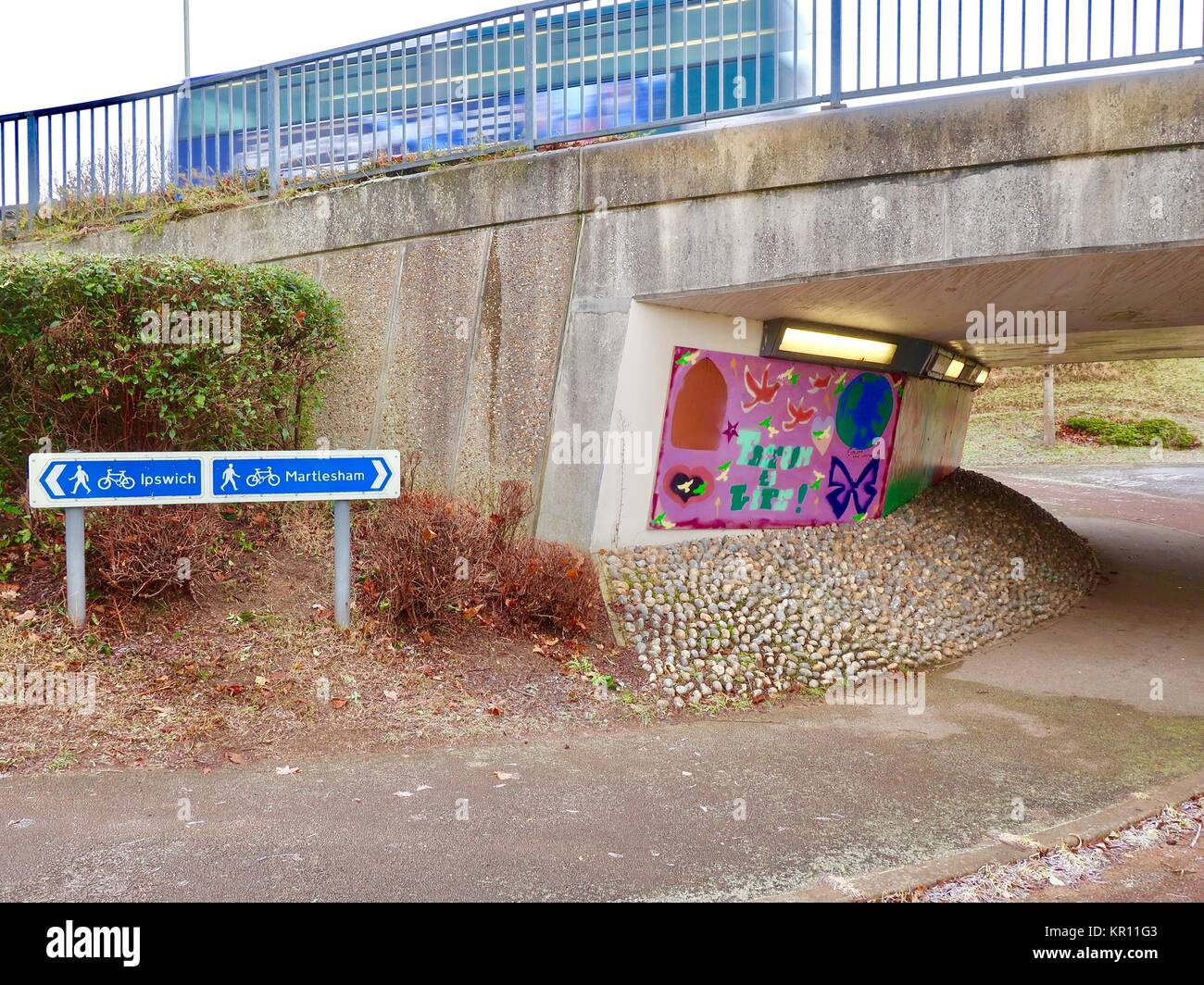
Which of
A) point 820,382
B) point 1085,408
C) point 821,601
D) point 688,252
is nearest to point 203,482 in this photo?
point 688,252

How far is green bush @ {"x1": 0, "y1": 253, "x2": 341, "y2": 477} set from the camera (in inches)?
270

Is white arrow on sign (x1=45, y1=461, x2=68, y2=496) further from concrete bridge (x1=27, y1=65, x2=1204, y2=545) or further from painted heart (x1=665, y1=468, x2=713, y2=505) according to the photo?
painted heart (x1=665, y1=468, x2=713, y2=505)

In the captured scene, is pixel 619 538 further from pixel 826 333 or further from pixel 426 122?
pixel 426 122

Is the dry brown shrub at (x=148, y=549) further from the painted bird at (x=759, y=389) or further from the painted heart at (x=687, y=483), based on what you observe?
the painted bird at (x=759, y=389)

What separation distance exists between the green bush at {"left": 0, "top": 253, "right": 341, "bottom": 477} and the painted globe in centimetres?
541

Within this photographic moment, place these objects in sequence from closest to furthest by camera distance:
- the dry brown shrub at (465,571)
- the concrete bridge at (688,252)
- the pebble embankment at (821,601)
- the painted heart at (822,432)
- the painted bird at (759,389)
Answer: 1. the concrete bridge at (688,252)
2. the dry brown shrub at (465,571)
3. the pebble embankment at (821,601)
4. the painted bird at (759,389)
5. the painted heart at (822,432)

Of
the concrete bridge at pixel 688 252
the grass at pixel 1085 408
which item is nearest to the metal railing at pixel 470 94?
the concrete bridge at pixel 688 252

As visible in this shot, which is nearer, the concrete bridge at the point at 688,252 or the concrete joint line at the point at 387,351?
the concrete bridge at the point at 688,252

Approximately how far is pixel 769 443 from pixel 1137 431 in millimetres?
25498

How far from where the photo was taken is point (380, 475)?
6.87 meters

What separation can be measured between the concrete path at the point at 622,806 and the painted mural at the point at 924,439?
399 centimetres

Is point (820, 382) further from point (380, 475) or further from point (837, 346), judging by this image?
point (380, 475)

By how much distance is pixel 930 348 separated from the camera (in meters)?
10.5

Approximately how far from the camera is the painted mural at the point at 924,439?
1085 cm
